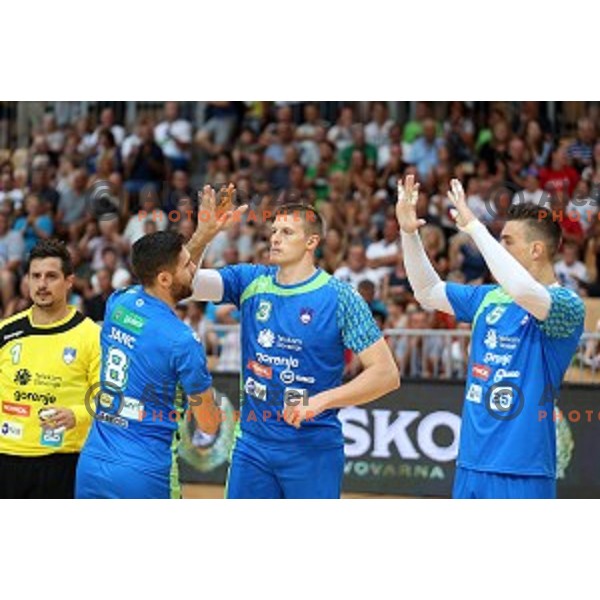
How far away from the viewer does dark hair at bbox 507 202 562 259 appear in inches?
333

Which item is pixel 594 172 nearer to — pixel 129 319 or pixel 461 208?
pixel 461 208

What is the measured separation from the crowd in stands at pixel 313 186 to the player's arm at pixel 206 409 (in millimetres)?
6444

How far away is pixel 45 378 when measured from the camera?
29.3ft

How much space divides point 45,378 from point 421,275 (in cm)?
243

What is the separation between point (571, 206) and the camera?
650 inches

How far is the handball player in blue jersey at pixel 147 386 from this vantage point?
798cm

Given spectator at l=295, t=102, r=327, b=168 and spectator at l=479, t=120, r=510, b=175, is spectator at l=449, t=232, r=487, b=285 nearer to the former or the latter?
spectator at l=479, t=120, r=510, b=175

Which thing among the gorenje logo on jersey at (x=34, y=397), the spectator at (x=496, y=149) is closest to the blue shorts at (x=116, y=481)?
the gorenje logo on jersey at (x=34, y=397)

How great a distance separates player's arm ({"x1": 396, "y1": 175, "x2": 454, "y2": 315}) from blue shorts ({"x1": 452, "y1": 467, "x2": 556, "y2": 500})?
1120 millimetres

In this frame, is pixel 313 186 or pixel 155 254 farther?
pixel 313 186

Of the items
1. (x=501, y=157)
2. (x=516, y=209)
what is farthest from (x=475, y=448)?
(x=501, y=157)

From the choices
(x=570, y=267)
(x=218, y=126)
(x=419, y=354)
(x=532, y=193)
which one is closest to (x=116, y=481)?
(x=419, y=354)

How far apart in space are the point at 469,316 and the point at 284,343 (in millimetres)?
1160

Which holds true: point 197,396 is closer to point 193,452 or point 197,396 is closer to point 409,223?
point 409,223
